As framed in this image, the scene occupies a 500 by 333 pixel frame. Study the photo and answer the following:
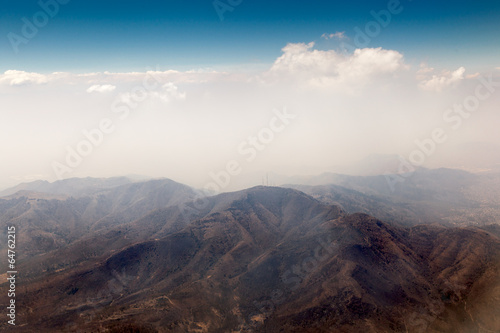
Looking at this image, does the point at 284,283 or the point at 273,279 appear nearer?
the point at 284,283

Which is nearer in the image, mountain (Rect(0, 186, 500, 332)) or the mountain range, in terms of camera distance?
mountain (Rect(0, 186, 500, 332))

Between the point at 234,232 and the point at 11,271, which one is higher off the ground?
the point at 234,232

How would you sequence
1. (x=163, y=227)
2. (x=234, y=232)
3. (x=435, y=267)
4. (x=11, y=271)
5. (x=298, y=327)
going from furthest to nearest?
(x=163, y=227) → (x=234, y=232) → (x=11, y=271) → (x=435, y=267) → (x=298, y=327)

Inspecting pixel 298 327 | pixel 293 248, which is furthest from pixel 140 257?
A: pixel 298 327

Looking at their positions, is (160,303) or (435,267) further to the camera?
(435,267)

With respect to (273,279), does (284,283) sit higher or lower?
higher

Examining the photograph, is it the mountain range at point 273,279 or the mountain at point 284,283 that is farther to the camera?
the mountain range at point 273,279

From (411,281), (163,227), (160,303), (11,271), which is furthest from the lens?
(163,227)

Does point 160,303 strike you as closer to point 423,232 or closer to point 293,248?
point 293,248
